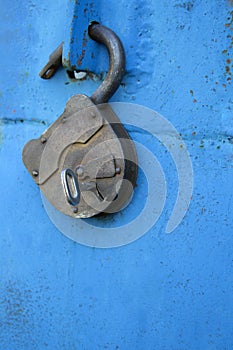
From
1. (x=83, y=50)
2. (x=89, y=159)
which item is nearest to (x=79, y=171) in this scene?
(x=89, y=159)

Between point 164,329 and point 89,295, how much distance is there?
0.17 meters

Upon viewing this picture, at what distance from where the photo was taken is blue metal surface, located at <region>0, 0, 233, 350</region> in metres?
0.91

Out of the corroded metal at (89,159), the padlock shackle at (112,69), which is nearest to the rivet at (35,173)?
the corroded metal at (89,159)

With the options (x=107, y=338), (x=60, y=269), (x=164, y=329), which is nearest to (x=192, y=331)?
(x=164, y=329)

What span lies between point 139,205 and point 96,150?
142mm

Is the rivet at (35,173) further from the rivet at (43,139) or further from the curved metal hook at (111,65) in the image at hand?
the curved metal hook at (111,65)

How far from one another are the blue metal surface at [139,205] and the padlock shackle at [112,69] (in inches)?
1.2

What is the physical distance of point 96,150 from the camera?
0.93m

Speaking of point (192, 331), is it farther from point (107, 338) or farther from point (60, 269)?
point (60, 269)

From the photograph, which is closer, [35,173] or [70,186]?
[70,186]

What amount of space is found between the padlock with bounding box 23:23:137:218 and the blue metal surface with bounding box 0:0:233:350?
0.13 feet

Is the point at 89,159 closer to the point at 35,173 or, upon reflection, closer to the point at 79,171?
the point at 79,171

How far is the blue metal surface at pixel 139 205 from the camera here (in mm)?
911

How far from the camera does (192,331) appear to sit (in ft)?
3.03
